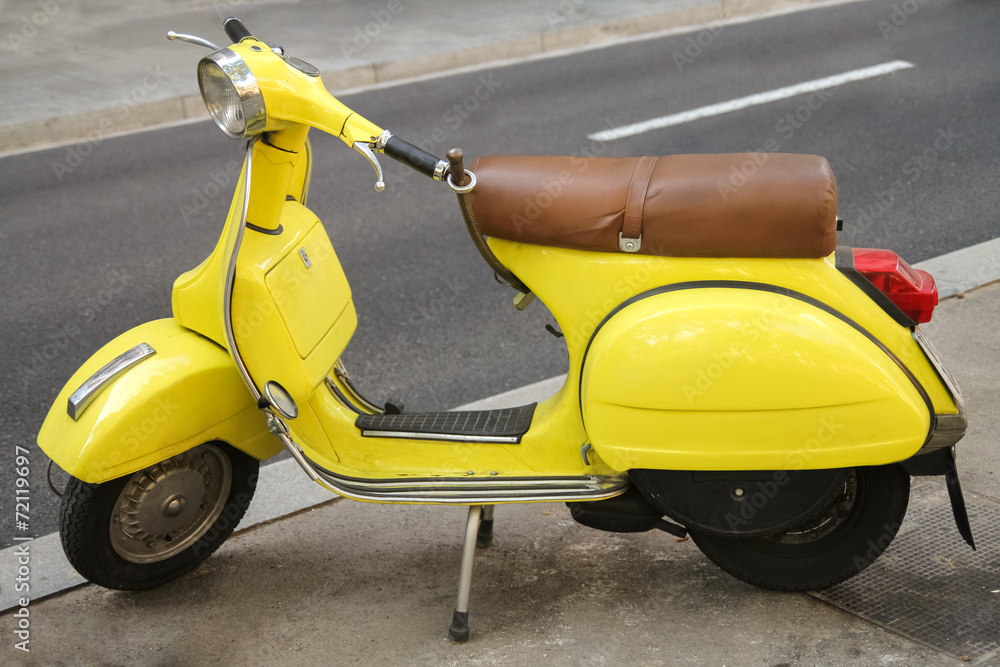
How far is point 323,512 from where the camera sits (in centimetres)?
349

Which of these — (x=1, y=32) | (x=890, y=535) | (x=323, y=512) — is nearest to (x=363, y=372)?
(x=323, y=512)

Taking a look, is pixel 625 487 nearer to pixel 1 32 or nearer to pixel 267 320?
pixel 267 320

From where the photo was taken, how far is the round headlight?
253 cm

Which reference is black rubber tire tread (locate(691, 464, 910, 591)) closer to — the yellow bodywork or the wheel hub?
the yellow bodywork

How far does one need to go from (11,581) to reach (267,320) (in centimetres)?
118

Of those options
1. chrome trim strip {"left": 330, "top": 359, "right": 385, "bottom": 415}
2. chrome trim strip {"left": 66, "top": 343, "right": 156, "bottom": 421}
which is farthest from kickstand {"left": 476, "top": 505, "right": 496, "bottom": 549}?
chrome trim strip {"left": 66, "top": 343, "right": 156, "bottom": 421}

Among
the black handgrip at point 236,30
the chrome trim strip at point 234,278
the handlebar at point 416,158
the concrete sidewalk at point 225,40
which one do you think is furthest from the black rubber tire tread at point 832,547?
the concrete sidewalk at point 225,40

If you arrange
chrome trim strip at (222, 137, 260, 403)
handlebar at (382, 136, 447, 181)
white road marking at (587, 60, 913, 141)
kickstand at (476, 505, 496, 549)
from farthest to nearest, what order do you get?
white road marking at (587, 60, 913, 141)
kickstand at (476, 505, 496, 549)
chrome trim strip at (222, 137, 260, 403)
handlebar at (382, 136, 447, 181)

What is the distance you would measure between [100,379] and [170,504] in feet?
1.38

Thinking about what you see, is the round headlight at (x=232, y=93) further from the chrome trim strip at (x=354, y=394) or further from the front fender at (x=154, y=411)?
the chrome trim strip at (x=354, y=394)

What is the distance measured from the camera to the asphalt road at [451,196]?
4633mm

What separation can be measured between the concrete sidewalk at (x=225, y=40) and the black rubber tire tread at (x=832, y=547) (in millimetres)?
6600

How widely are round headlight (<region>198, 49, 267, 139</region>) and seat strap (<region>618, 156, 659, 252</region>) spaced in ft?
3.04

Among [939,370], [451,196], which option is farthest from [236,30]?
[451,196]
